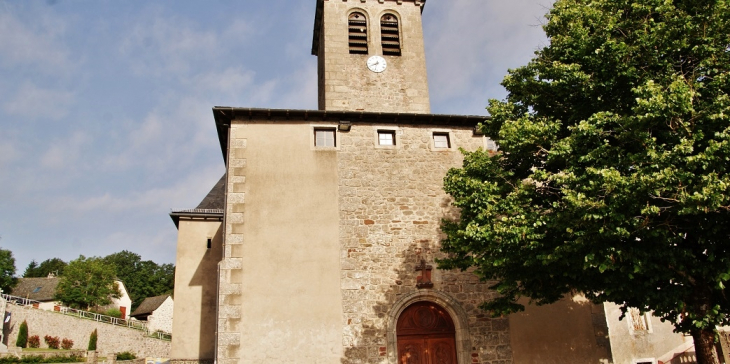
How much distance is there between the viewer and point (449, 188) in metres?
9.34

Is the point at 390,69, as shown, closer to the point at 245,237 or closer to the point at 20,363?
the point at 245,237

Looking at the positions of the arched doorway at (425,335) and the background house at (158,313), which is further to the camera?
the background house at (158,313)

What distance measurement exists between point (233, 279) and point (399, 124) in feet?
19.1

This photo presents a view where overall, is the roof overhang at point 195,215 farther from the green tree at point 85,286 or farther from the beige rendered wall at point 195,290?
the green tree at point 85,286

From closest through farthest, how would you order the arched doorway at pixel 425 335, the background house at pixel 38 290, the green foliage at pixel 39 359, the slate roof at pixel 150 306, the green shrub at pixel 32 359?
1. the arched doorway at pixel 425 335
2. the green foliage at pixel 39 359
3. the green shrub at pixel 32 359
4. the slate roof at pixel 150 306
5. the background house at pixel 38 290

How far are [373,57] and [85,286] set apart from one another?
4387 cm

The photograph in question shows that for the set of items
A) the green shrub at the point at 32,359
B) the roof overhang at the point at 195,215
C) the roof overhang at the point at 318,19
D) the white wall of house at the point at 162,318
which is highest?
the roof overhang at the point at 318,19

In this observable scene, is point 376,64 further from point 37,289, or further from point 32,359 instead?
point 37,289

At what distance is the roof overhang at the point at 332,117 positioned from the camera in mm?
12328

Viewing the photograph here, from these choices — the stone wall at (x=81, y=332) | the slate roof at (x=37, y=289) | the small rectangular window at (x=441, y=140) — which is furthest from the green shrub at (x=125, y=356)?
the small rectangular window at (x=441, y=140)

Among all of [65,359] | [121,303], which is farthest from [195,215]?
[121,303]

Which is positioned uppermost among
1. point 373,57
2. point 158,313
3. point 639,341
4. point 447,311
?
point 373,57

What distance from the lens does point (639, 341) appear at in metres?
13.5

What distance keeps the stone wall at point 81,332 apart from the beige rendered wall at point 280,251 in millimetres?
26759
